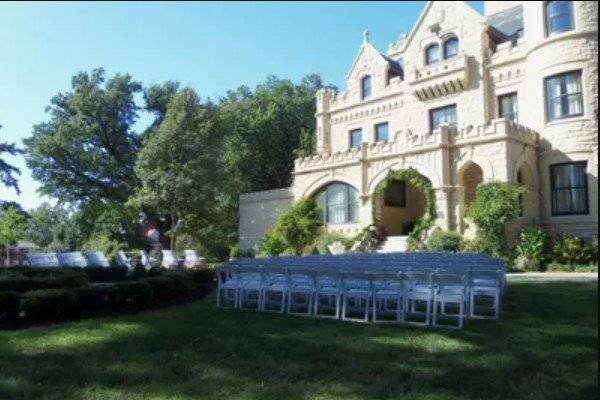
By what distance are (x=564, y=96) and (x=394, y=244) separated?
9647 mm

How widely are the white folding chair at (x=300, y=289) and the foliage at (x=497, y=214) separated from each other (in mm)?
13162

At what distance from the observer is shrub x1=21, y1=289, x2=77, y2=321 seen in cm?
902

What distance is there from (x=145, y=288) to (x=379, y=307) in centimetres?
481

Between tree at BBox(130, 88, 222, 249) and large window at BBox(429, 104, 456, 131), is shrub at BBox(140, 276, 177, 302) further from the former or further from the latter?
large window at BBox(429, 104, 456, 131)

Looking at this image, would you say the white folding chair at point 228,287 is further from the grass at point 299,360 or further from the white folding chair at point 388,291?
the white folding chair at point 388,291

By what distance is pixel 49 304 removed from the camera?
362 inches

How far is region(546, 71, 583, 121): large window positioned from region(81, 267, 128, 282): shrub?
18895 millimetres

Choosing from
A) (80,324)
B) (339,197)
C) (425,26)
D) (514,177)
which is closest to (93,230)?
(339,197)

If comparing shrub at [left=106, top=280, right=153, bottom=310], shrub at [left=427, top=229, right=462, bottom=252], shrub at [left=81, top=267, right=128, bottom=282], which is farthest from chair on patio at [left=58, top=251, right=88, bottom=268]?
shrub at [left=427, top=229, right=462, bottom=252]

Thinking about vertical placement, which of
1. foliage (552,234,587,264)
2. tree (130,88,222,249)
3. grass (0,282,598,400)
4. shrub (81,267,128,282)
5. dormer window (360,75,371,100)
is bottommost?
grass (0,282,598,400)

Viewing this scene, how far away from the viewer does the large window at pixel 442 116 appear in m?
28.2

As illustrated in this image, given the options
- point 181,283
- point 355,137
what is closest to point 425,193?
point 355,137

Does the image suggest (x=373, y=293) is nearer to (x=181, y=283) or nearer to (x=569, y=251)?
(x=181, y=283)

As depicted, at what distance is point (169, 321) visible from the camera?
889 cm
